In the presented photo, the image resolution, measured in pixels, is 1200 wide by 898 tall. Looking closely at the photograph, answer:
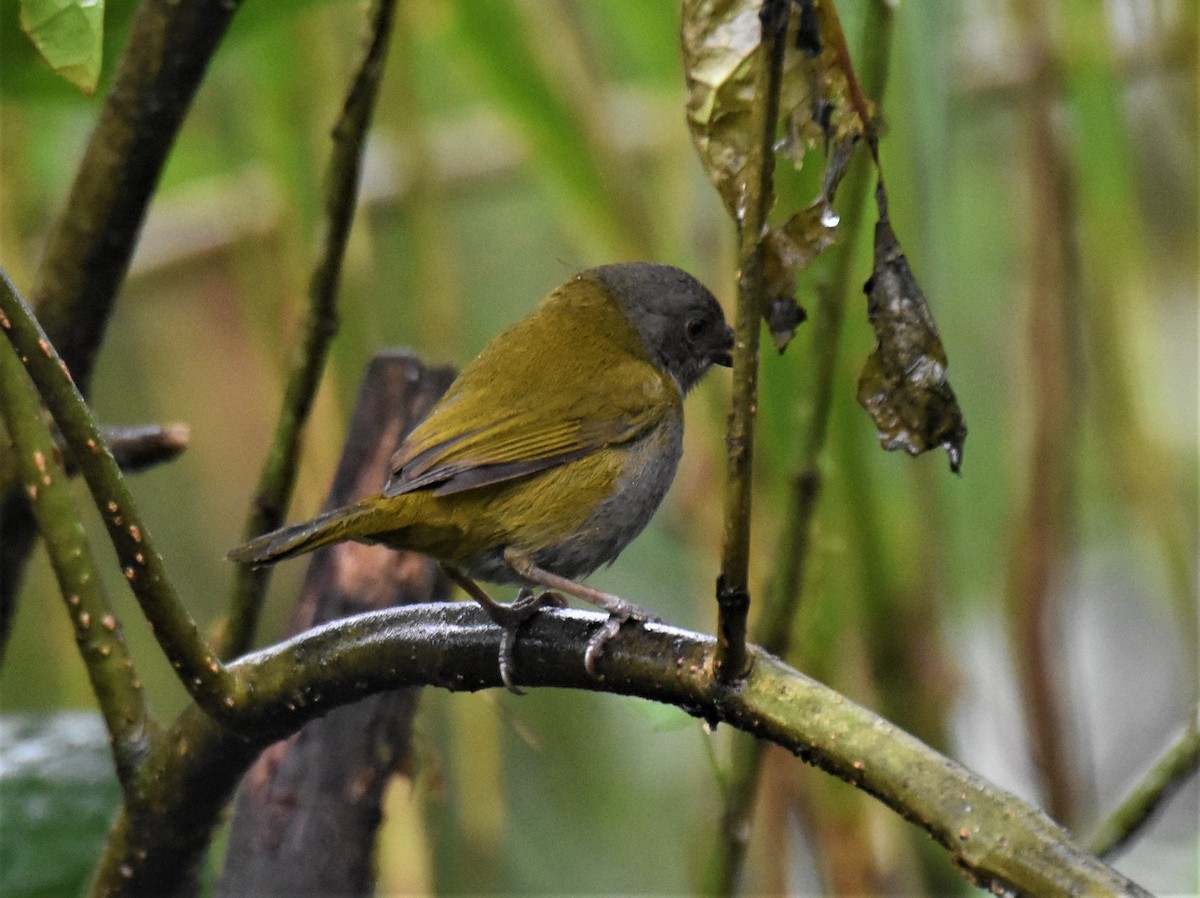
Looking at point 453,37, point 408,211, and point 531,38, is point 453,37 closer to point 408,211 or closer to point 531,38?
point 531,38

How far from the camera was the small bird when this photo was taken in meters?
2.30

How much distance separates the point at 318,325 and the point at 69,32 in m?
0.76

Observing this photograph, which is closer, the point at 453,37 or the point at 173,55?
the point at 173,55

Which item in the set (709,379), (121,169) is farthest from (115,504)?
(709,379)

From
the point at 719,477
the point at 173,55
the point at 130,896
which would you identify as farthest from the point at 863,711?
the point at 719,477

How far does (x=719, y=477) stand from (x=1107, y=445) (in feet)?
3.12

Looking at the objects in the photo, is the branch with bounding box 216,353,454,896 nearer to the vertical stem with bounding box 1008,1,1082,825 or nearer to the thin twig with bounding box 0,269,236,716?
the thin twig with bounding box 0,269,236,716

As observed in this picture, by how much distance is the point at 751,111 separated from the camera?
4.70ft

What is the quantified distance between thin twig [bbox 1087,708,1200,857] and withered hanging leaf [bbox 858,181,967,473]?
2.01ft

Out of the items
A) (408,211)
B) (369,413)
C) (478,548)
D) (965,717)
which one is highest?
(408,211)

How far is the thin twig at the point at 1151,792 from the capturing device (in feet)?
5.99

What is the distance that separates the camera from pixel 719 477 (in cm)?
329

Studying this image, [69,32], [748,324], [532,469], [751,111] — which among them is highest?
[69,32]

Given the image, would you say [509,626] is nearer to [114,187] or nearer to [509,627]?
[509,627]
